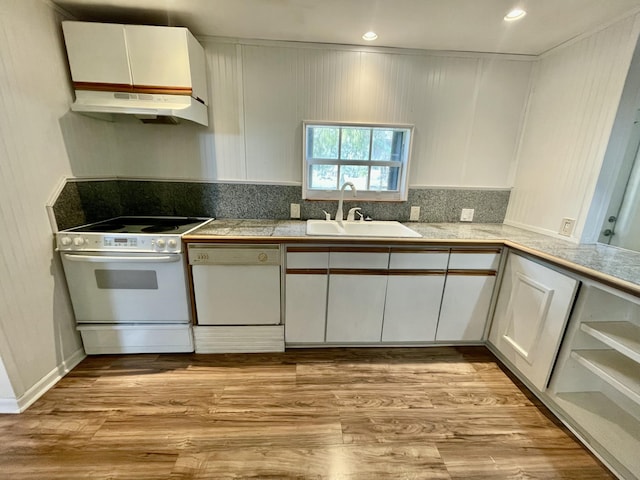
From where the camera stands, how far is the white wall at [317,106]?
2012 mm

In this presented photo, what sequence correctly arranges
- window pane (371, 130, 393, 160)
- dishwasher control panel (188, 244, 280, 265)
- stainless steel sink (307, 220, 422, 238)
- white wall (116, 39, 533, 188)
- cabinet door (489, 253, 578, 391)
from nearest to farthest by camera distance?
cabinet door (489, 253, 578, 391), dishwasher control panel (188, 244, 280, 265), white wall (116, 39, 533, 188), stainless steel sink (307, 220, 422, 238), window pane (371, 130, 393, 160)

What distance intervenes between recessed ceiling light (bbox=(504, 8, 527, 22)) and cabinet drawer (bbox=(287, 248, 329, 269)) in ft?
5.93

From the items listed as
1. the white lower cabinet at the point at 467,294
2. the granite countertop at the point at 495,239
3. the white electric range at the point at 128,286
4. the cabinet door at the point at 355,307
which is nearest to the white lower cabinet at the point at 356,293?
the cabinet door at the point at 355,307

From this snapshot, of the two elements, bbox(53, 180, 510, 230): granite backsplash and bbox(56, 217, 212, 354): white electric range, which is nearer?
bbox(56, 217, 212, 354): white electric range

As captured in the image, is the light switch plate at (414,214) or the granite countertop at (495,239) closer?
the granite countertop at (495,239)

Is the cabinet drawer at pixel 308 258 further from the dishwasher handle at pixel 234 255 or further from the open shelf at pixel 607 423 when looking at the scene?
the open shelf at pixel 607 423

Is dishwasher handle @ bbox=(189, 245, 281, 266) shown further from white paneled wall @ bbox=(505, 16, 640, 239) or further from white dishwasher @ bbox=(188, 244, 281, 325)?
white paneled wall @ bbox=(505, 16, 640, 239)

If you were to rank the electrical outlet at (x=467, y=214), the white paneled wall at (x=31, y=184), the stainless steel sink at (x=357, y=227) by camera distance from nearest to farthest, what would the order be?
the white paneled wall at (x=31, y=184)
the stainless steel sink at (x=357, y=227)
the electrical outlet at (x=467, y=214)

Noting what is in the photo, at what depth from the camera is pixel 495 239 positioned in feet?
5.93

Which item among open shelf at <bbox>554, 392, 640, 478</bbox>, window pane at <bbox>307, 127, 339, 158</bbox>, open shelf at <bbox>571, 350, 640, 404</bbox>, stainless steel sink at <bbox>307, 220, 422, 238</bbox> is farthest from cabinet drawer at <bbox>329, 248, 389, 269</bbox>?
open shelf at <bbox>554, 392, 640, 478</bbox>

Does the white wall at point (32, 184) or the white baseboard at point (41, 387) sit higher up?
the white wall at point (32, 184)

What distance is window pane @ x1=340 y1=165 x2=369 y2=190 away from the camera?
7.45 ft

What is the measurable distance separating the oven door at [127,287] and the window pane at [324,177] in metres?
1.22

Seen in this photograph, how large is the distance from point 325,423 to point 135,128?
98.2 inches
